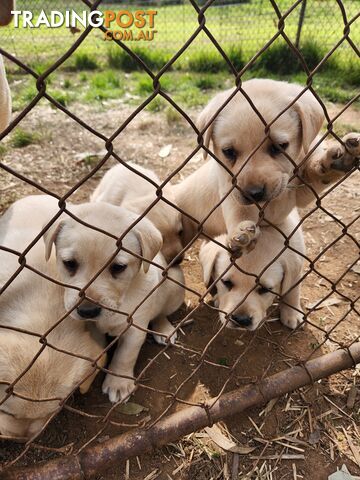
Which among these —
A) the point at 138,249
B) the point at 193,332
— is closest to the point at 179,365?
the point at 193,332

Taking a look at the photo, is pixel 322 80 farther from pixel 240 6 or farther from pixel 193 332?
pixel 193 332

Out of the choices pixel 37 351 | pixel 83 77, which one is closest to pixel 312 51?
pixel 83 77

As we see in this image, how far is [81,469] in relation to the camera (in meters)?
1.88

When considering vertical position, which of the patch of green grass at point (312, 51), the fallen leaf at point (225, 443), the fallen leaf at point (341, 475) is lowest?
the fallen leaf at point (225, 443)

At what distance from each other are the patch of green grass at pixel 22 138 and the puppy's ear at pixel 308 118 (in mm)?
3247

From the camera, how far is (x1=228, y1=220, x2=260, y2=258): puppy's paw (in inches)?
83.7

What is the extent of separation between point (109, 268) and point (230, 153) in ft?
3.00

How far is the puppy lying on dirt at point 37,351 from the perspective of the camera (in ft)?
5.86

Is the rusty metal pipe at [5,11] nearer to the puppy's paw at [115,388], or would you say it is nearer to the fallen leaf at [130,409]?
the puppy's paw at [115,388]

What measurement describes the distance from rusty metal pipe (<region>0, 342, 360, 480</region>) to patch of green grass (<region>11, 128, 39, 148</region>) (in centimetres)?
360

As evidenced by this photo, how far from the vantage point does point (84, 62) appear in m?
7.62

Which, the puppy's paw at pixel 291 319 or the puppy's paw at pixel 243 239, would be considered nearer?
the puppy's paw at pixel 243 239

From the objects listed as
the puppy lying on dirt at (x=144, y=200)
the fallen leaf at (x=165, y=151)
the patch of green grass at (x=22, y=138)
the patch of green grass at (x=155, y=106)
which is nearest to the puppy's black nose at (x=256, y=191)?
the puppy lying on dirt at (x=144, y=200)

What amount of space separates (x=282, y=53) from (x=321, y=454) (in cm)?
646
